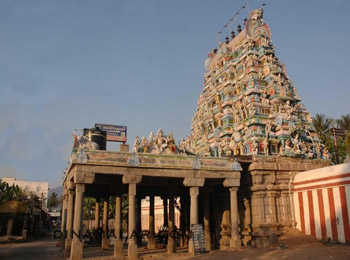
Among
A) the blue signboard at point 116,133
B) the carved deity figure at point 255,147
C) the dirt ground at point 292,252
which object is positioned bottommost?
the dirt ground at point 292,252

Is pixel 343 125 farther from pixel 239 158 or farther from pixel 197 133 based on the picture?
pixel 239 158

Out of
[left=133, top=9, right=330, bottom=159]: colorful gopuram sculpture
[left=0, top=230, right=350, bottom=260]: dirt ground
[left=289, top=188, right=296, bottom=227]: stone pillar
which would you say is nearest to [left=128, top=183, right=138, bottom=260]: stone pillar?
[left=0, top=230, right=350, bottom=260]: dirt ground

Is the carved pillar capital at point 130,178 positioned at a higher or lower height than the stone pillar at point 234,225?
higher

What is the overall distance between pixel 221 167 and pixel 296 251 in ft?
22.7

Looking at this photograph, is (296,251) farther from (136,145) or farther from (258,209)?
(136,145)

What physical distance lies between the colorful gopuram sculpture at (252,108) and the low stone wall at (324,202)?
23.5 feet

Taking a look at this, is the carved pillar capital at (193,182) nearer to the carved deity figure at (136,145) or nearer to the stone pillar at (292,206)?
the carved deity figure at (136,145)

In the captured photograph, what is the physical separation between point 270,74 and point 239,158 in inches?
662

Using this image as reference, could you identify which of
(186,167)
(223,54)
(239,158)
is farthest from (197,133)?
(186,167)

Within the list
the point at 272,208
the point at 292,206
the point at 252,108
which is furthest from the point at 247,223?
the point at 252,108

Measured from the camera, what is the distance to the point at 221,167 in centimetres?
2264

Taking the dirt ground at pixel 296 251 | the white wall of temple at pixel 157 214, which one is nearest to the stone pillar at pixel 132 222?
the dirt ground at pixel 296 251

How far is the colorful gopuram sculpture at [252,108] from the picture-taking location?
33500 millimetres

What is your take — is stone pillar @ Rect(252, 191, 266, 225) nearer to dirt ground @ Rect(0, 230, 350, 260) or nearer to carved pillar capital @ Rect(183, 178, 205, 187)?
dirt ground @ Rect(0, 230, 350, 260)
